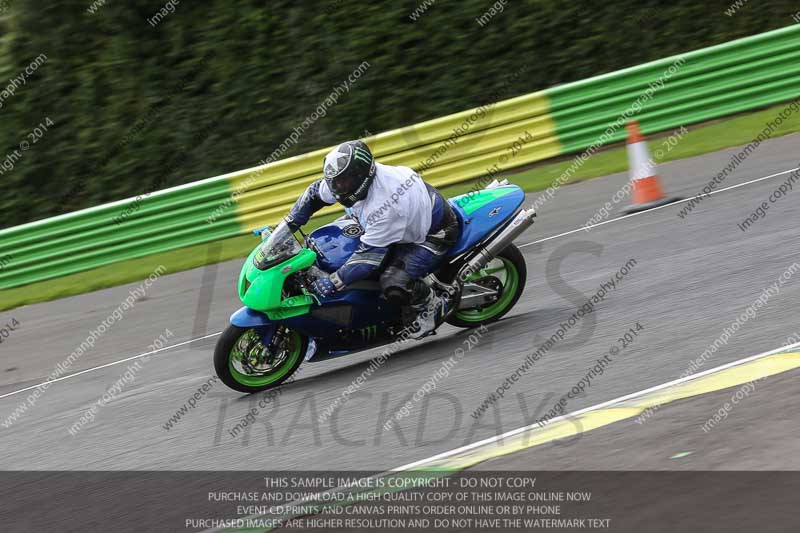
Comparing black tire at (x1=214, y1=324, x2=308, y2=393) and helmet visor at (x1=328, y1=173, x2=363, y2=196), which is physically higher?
helmet visor at (x1=328, y1=173, x2=363, y2=196)

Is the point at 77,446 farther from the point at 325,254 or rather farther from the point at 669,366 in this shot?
the point at 669,366

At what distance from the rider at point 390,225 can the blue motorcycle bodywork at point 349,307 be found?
0.12m

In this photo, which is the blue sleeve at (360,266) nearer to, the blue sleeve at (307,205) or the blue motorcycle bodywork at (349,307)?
the blue motorcycle bodywork at (349,307)

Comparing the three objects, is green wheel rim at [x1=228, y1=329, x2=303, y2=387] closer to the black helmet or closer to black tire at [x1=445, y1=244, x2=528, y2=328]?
the black helmet

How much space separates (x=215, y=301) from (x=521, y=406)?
573 cm

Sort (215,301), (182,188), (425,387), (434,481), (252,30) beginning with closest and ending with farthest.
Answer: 1. (434,481)
2. (425,387)
3. (215,301)
4. (182,188)
5. (252,30)

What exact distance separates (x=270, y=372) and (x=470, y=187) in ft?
27.2

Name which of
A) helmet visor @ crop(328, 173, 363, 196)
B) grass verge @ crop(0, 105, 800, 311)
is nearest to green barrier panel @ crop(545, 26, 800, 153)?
grass verge @ crop(0, 105, 800, 311)

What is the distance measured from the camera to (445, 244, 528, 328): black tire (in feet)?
27.0

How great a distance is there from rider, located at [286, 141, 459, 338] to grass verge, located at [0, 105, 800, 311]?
607 centimetres

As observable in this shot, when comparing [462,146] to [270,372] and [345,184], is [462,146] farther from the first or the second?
[270,372]

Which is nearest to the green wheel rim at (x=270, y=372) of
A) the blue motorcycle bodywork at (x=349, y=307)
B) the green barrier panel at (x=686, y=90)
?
the blue motorcycle bodywork at (x=349, y=307)

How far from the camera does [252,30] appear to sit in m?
18.8

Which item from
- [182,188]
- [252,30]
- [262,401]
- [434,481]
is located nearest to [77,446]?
[262,401]
